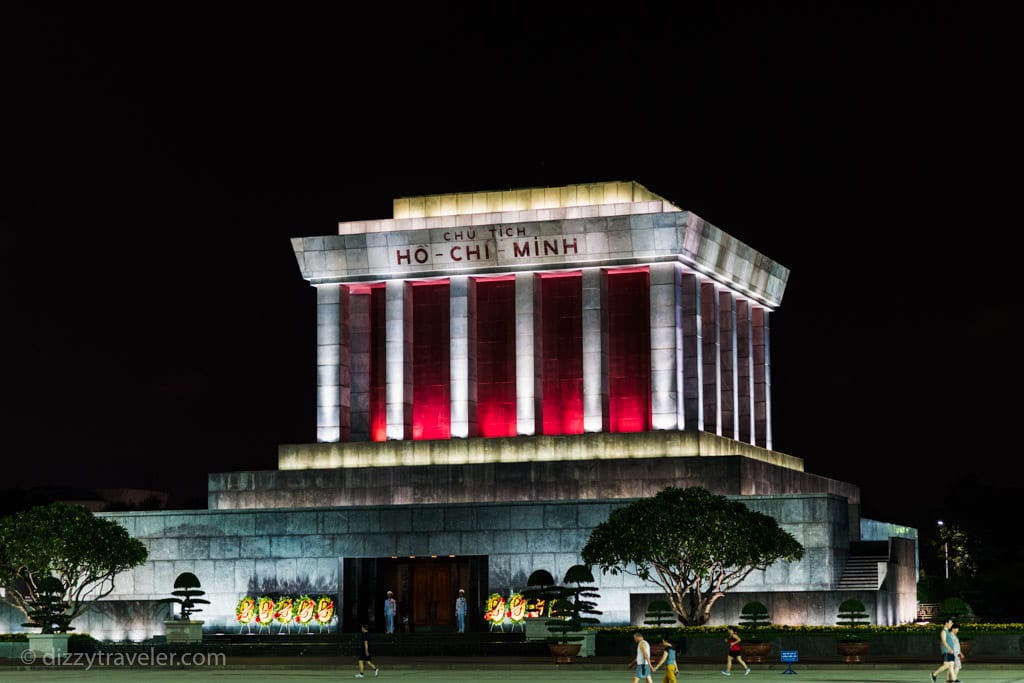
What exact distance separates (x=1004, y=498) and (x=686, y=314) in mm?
57326

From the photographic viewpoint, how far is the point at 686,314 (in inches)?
2734

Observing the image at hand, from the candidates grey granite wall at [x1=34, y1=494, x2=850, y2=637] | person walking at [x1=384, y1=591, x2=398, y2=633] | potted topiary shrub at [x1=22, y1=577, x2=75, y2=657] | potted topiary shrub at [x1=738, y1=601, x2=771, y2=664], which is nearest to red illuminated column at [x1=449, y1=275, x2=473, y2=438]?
grey granite wall at [x1=34, y1=494, x2=850, y2=637]

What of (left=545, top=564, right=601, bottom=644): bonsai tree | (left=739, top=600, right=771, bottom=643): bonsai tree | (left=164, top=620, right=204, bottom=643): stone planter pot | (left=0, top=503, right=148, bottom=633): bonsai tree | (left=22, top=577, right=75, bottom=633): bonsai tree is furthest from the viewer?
(left=164, top=620, right=204, bottom=643): stone planter pot

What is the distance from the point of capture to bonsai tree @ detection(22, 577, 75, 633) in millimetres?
58438

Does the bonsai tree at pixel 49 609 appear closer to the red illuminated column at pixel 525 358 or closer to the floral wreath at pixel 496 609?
the floral wreath at pixel 496 609

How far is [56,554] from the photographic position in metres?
60.3

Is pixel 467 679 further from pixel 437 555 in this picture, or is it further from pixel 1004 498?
pixel 1004 498

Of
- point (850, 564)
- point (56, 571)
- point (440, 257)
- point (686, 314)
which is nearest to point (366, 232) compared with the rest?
point (440, 257)

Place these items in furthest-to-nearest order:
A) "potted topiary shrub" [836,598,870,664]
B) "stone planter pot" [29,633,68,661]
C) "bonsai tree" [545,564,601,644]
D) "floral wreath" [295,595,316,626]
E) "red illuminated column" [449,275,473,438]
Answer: "red illuminated column" [449,275,473,438] → "floral wreath" [295,595,316,626] → "stone planter pot" [29,633,68,661] → "bonsai tree" [545,564,601,644] → "potted topiary shrub" [836,598,870,664]

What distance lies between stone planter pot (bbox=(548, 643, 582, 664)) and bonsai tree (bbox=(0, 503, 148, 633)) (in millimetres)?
18091

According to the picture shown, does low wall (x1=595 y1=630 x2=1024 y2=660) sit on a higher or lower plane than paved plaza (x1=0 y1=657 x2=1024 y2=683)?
higher

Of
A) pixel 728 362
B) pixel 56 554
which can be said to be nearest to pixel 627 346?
pixel 728 362

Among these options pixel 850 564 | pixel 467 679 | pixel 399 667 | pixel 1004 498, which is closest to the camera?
pixel 467 679

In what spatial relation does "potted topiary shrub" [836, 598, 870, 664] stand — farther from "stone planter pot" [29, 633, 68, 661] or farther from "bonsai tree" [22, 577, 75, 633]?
"bonsai tree" [22, 577, 75, 633]
